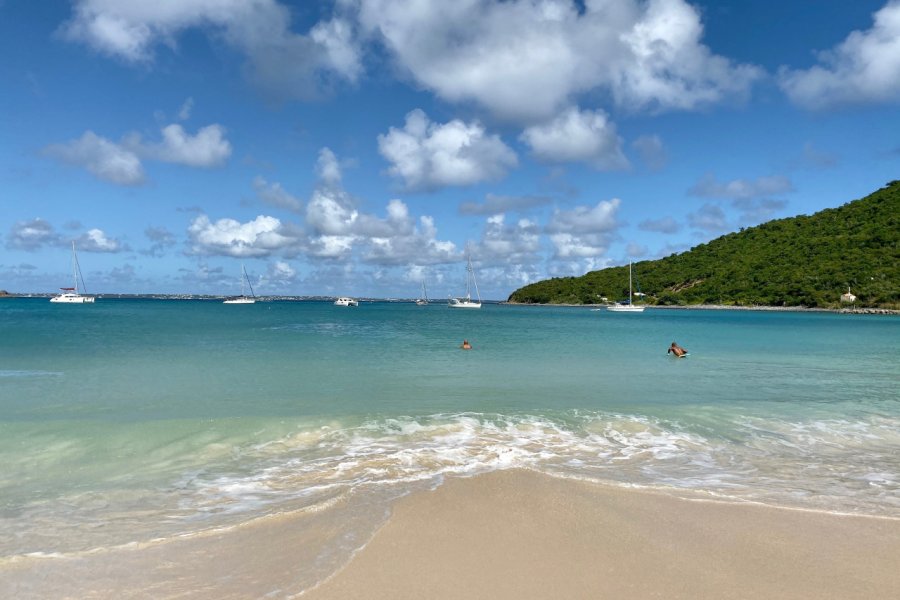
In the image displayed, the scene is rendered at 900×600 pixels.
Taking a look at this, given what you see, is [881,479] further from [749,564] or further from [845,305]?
[845,305]

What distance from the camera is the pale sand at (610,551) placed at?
4.46 meters

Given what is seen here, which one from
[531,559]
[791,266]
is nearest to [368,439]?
[531,559]

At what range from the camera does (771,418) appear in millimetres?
12391

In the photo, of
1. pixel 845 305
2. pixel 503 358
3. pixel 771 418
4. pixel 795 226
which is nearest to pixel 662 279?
pixel 795 226

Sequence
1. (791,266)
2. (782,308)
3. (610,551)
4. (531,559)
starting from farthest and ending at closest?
(791,266) < (782,308) < (610,551) < (531,559)

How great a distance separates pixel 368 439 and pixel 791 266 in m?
146

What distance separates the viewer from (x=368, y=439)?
10.0 metres

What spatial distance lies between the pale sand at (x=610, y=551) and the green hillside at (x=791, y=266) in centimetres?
12104

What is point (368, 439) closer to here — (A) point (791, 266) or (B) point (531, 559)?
(B) point (531, 559)

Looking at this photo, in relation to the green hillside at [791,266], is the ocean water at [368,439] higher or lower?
lower

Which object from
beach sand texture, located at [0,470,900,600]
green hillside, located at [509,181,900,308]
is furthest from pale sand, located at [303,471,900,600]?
green hillside, located at [509,181,900,308]

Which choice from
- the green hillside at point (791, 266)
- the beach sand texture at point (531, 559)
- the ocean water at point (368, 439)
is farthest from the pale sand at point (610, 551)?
the green hillside at point (791, 266)

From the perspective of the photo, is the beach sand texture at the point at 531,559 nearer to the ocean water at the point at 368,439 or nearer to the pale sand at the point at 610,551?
the pale sand at the point at 610,551

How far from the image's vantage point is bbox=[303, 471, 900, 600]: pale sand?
14.6 ft
